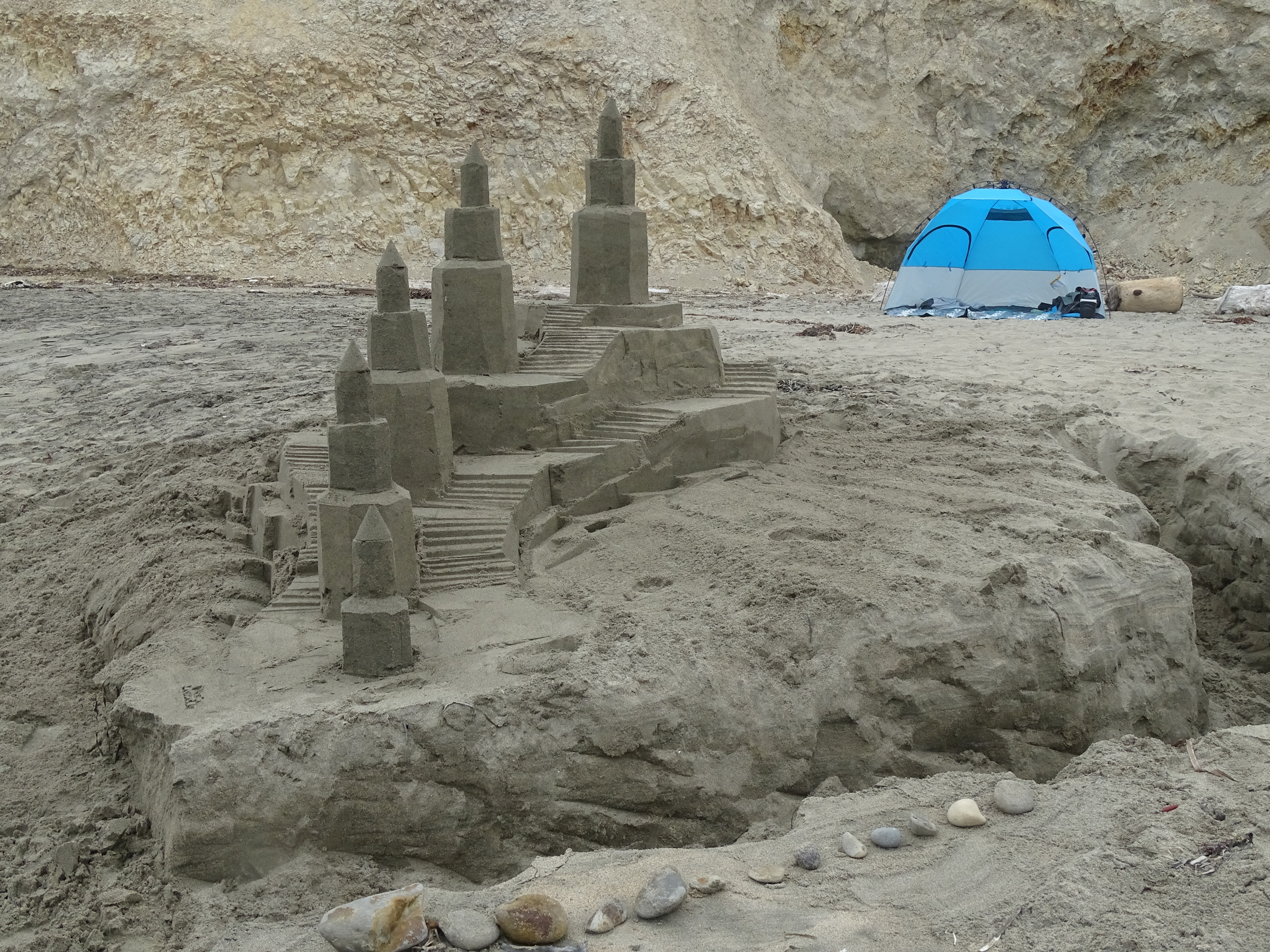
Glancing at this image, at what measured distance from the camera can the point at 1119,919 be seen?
306 cm

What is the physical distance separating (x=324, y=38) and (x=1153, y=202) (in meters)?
13.3

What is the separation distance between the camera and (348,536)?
15.6ft

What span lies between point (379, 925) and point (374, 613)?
4.45ft

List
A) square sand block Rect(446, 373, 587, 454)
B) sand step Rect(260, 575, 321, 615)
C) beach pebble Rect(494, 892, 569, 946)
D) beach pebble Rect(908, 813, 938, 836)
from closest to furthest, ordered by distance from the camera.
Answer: beach pebble Rect(494, 892, 569, 946), beach pebble Rect(908, 813, 938, 836), sand step Rect(260, 575, 321, 615), square sand block Rect(446, 373, 587, 454)

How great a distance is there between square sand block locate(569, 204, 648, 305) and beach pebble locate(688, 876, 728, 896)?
14.6 ft

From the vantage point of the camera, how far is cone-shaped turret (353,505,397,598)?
14.3ft

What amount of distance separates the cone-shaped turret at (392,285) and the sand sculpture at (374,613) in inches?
49.3

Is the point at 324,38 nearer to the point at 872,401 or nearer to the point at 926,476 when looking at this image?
the point at 872,401

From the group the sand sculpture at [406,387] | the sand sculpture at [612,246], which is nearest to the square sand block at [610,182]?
the sand sculpture at [612,246]

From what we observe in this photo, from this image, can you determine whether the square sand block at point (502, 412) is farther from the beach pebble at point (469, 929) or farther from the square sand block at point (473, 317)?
the beach pebble at point (469, 929)

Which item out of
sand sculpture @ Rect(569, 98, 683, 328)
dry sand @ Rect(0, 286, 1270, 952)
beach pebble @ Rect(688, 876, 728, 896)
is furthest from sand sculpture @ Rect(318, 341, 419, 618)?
sand sculpture @ Rect(569, 98, 683, 328)

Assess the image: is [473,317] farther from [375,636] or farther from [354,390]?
[375,636]

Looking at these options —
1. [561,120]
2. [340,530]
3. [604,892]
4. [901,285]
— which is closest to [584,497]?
[340,530]

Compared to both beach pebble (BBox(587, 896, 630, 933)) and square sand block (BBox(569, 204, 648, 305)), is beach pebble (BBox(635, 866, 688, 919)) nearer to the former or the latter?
beach pebble (BBox(587, 896, 630, 933))
